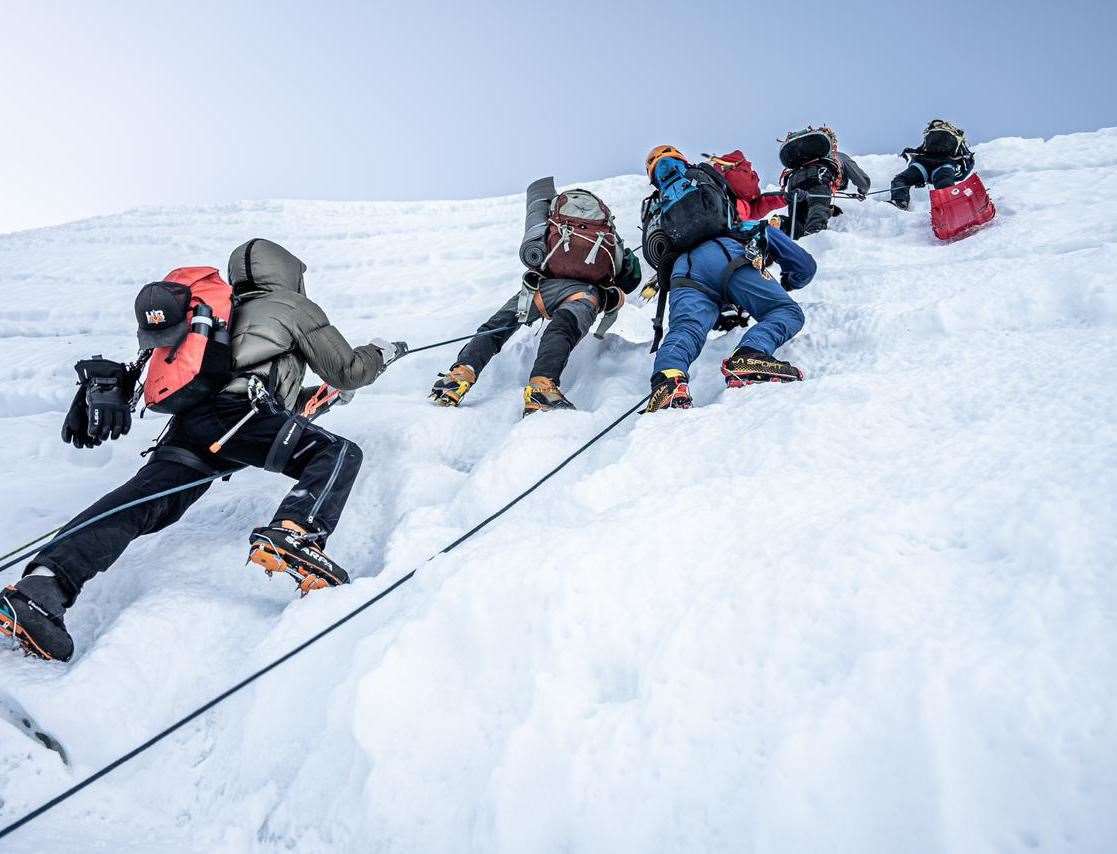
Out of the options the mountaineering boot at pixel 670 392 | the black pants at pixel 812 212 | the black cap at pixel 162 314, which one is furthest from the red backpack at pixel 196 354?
the black pants at pixel 812 212

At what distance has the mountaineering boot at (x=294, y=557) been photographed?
2.29 meters

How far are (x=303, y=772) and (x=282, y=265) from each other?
2.25 meters

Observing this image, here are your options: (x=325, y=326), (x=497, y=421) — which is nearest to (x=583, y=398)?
(x=497, y=421)

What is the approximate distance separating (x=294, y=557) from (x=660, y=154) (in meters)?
2.85

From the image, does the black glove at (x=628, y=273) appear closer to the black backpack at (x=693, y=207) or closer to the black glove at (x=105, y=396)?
the black backpack at (x=693, y=207)

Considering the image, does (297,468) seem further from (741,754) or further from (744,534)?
(741,754)

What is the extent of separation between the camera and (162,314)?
8.33 ft

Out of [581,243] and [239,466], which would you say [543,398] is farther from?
[239,466]

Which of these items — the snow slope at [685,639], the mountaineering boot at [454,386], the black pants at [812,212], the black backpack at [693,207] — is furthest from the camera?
the black pants at [812,212]

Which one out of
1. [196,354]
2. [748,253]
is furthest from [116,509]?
[748,253]

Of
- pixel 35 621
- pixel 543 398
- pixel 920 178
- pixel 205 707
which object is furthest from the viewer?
pixel 920 178

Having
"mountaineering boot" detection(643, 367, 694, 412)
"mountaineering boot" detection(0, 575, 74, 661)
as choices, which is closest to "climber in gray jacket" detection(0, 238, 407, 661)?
"mountaineering boot" detection(0, 575, 74, 661)

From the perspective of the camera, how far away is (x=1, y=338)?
6258 mm

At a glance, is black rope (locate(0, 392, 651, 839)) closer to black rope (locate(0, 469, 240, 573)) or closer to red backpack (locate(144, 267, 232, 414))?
black rope (locate(0, 469, 240, 573))
